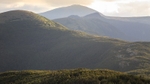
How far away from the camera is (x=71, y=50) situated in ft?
585

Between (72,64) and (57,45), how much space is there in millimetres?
49550

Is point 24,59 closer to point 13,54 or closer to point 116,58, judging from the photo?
point 13,54

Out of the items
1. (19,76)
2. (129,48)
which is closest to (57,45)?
(129,48)

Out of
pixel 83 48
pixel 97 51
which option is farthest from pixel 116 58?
pixel 83 48

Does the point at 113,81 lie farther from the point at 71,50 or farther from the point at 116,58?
the point at 71,50

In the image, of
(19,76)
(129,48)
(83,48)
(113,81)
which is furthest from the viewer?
(83,48)

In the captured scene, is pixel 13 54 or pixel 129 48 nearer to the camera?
pixel 129 48

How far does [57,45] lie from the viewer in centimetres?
19812

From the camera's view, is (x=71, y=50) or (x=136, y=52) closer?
(x=136, y=52)

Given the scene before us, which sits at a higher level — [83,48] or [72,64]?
[83,48]

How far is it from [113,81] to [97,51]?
13632cm

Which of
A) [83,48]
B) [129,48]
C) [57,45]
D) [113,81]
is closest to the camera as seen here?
[113,81]

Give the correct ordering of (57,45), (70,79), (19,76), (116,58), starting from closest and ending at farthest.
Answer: (70,79) → (19,76) → (116,58) → (57,45)

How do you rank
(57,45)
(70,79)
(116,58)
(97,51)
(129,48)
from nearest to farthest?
1. (70,79)
2. (116,58)
3. (129,48)
4. (97,51)
5. (57,45)
